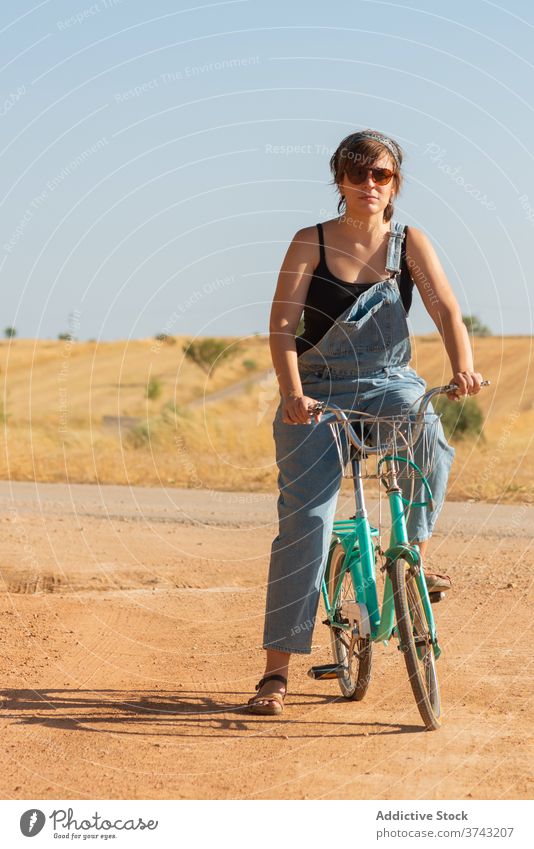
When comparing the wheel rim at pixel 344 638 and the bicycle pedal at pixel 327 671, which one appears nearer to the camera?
the bicycle pedal at pixel 327 671

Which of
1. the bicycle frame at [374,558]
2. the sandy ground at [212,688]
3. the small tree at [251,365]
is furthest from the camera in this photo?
the small tree at [251,365]

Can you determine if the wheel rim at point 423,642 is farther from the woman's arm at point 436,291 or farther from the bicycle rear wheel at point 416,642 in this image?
the woman's arm at point 436,291

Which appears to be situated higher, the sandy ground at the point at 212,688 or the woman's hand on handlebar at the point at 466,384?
the woman's hand on handlebar at the point at 466,384

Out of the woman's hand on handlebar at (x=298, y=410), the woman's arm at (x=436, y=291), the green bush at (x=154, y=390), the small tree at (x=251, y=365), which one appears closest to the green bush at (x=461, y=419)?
the green bush at (x=154, y=390)

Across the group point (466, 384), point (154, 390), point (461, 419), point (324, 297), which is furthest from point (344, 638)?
point (154, 390)

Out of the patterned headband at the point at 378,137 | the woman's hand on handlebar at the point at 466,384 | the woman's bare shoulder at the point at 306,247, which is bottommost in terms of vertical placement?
the woman's hand on handlebar at the point at 466,384

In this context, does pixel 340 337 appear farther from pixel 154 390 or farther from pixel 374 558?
pixel 154 390

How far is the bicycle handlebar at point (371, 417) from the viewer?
4.74 meters

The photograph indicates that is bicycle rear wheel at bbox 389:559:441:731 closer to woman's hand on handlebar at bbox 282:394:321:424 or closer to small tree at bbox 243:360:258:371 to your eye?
woman's hand on handlebar at bbox 282:394:321:424

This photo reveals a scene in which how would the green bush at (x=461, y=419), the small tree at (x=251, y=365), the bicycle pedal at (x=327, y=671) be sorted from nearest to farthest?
the bicycle pedal at (x=327, y=671), the green bush at (x=461, y=419), the small tree at (x=251, y=365)

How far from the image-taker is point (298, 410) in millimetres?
4742

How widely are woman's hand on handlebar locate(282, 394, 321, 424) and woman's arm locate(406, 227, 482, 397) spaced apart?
2.09 ft
